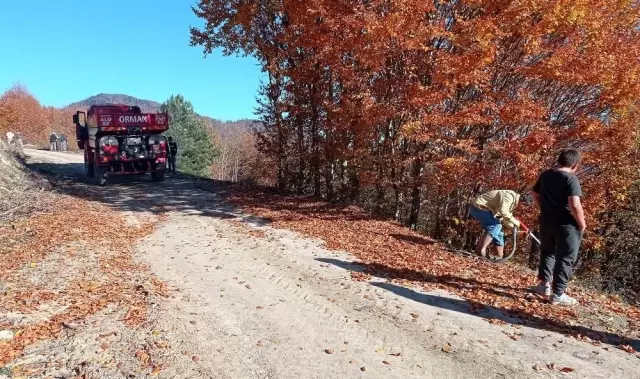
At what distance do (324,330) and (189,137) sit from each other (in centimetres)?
6273

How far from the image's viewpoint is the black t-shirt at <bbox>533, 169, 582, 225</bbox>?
5.29 meters

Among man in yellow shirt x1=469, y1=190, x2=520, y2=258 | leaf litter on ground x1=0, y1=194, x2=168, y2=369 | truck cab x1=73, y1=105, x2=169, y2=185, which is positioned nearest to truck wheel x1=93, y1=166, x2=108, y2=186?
truck cab x1=73, y1=105, x2=169, y2=185

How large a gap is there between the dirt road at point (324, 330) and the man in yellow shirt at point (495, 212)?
2292 millimetres

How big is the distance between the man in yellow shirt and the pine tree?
54625 millimetres

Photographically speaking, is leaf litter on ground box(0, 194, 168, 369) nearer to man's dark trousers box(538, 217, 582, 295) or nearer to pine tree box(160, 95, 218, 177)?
man's dark trousers box(538, 217, 582, 295)

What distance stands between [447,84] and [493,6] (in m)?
2.22

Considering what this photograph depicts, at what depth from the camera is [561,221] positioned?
5.46 m

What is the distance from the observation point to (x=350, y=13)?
10.6m

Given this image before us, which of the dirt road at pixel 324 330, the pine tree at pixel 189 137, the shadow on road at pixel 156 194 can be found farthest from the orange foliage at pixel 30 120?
the dirt road at pixel 324 330

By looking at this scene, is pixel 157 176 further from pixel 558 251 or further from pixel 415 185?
pixel 558 251

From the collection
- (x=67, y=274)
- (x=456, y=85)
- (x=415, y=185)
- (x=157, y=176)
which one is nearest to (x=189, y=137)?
(x=157, y=176)

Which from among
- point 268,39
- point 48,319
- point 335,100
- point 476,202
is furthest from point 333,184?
point 48,319

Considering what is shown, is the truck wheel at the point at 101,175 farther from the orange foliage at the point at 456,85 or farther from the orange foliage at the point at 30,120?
the orange foliage at the point at 30,120

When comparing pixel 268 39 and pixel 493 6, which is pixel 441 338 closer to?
pixel 493 6
